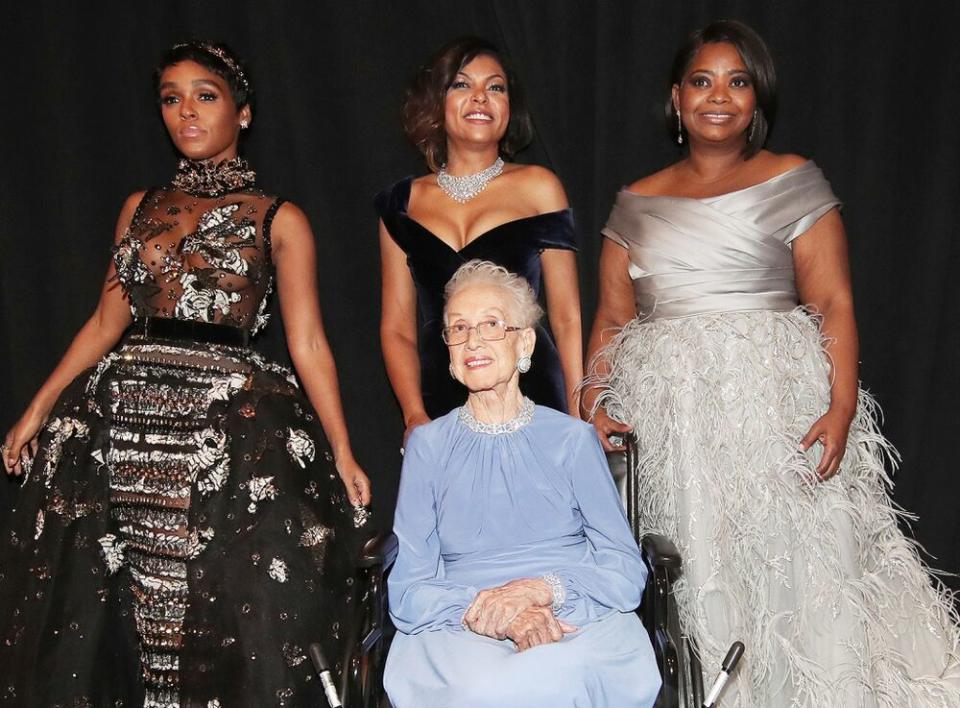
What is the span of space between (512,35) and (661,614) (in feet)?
7.29

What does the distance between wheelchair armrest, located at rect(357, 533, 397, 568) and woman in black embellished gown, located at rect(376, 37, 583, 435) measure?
0.67 meters

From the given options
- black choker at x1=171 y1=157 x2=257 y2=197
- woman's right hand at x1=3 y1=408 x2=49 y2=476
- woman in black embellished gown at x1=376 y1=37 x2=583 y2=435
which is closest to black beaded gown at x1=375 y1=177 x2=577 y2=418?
woman in black embellished gown at x1=376 y1=37 x2=583 y2=435

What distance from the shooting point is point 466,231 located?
140 inches

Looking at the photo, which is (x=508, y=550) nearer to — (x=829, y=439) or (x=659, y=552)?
(x=659, y=552)

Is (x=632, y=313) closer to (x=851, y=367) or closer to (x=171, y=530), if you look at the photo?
(x=851, y=367)

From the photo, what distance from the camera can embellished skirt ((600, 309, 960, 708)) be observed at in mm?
3236

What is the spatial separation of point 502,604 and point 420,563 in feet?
0.87

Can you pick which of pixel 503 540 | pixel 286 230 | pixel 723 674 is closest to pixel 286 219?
pixel 286 230

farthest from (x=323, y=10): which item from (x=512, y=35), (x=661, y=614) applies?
(x=661, y=614)

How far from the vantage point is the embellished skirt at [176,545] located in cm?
321

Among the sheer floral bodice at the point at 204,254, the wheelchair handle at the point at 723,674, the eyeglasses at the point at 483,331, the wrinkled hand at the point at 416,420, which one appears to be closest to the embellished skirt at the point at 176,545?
the sheer floral bodice at the point at 204,254

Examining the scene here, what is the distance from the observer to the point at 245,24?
4191 mm

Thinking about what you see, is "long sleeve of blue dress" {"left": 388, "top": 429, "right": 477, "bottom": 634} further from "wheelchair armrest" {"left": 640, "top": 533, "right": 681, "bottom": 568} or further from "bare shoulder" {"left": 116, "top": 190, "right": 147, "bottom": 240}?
"bare shoulder" {"left": 116, "top": 190, "right": 147, "bottom": 240}

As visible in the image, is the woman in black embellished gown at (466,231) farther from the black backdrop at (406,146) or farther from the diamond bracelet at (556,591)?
the diamond bracelet at (556,591)
